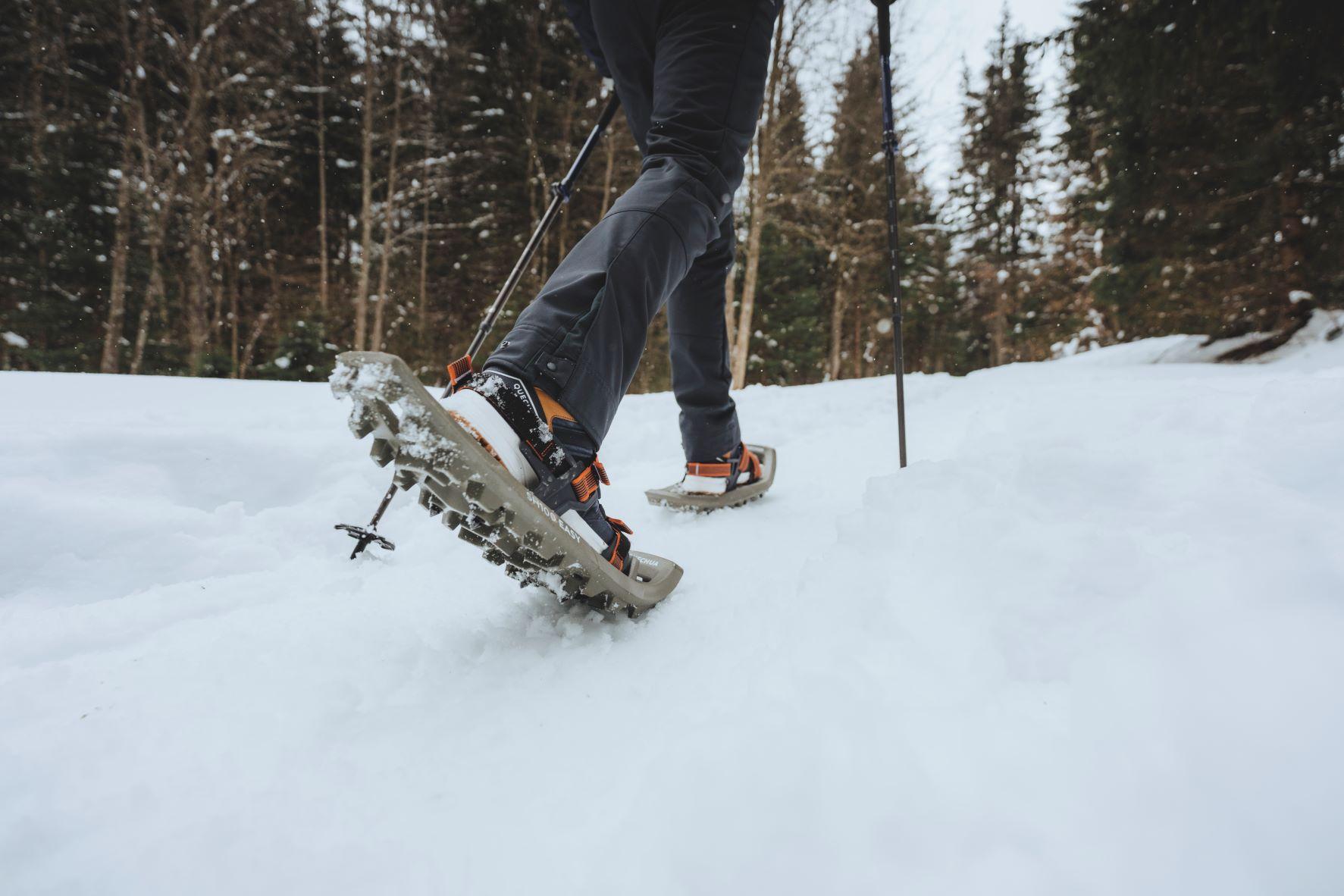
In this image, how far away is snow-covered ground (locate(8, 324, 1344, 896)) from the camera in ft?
1.67

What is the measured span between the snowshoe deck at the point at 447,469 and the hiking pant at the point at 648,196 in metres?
0.18

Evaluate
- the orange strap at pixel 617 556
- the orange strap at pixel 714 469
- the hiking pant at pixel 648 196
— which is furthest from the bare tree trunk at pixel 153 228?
the orange strap at pixel 617 556

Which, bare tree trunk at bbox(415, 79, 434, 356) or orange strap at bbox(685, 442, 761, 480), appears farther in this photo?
bare tree trunk at bbox(415, 79, 434, 356)

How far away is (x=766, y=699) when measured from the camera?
688 millimetres

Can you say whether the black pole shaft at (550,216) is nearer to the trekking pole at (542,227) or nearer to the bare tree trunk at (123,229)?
the trekking pole at (542,227)

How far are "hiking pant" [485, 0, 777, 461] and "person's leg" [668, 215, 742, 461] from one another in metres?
0.40

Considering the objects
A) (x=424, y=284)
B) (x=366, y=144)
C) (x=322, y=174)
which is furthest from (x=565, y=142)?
(x=322, y=174)

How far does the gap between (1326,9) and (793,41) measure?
299 inches

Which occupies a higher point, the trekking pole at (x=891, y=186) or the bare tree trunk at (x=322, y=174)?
the bare tree trunk at (x=322, y=174)

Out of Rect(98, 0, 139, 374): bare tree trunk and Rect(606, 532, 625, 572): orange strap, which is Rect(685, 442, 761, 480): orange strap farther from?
Rect(98, 0, 139, 374): bare tree trunk

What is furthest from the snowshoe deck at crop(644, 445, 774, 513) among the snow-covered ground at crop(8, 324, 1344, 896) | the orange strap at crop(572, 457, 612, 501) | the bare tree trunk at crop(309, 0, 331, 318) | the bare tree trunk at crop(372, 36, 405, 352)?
the bare tree trunk at crop(309, 0, 331, 318)

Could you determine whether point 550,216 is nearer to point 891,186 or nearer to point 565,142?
point 891,186

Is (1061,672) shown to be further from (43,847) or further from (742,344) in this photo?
(742,344)

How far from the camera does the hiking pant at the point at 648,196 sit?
3.05 ft
